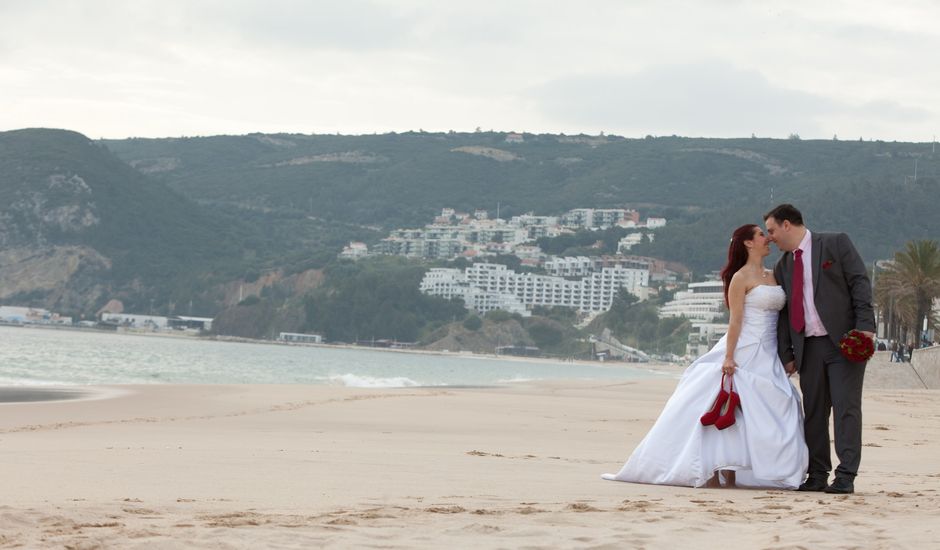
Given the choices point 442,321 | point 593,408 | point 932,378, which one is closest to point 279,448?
point 593,408

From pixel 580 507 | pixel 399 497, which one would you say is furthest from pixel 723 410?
pixel 399 497

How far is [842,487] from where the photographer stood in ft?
22.3

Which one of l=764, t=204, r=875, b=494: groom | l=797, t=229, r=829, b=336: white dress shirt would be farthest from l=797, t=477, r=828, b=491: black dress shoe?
l=797, t=229, r=829, b=336: white dress shirt

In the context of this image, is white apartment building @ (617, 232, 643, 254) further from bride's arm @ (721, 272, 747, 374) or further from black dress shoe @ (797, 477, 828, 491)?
black dress shoe @ (797, 477, 828, 491)

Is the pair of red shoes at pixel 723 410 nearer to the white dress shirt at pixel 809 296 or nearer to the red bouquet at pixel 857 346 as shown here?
the white dress shirt at pixel 809 296

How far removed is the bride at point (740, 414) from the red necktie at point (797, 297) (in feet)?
0.32

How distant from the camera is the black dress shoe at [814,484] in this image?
6996 mm

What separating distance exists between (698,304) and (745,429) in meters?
137

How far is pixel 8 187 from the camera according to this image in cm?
15262

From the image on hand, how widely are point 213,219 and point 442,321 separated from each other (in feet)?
145

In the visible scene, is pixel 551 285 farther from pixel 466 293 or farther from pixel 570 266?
pixel 466 293

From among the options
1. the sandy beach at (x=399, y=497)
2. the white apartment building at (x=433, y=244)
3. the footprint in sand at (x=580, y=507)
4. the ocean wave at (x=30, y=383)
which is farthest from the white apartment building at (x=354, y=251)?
the footprint in sand at (x=580, y=507)

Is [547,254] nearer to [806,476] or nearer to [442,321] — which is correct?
[442,321]

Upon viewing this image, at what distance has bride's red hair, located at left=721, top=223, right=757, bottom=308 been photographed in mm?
7402
